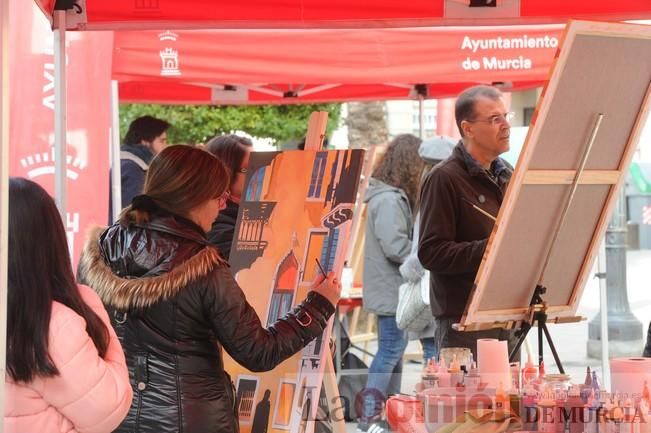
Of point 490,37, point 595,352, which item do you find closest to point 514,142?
point 595,352

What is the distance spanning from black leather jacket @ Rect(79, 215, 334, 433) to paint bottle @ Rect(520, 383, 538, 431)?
2.64ft

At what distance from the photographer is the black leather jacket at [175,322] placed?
122 inches

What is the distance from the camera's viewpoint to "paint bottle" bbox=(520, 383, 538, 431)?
277 centimetres

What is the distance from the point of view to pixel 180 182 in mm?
3197

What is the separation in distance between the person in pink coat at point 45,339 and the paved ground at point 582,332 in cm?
154

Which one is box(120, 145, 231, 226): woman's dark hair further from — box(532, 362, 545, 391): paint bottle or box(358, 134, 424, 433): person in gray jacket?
box(358, 134, 424, 433): person in gray jacket

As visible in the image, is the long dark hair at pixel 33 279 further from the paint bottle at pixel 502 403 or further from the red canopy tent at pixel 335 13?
the red canopy tent at pixel 335 13

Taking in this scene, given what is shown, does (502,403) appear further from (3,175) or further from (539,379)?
(3,175)

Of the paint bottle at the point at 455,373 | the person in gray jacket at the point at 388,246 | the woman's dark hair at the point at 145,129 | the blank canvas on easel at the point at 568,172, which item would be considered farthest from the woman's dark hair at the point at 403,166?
the paint bottle at the point at 455,373

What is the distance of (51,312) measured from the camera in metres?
2.60

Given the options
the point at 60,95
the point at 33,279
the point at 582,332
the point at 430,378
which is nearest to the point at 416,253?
the point at 60,95

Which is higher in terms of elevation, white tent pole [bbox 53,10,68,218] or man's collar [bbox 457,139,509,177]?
white tent pole [bbox 53,10,68,218]

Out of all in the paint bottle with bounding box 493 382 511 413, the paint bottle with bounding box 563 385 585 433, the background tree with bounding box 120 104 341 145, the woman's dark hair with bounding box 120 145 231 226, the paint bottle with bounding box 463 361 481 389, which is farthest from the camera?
the background tree with bounding box 120 104 341 145

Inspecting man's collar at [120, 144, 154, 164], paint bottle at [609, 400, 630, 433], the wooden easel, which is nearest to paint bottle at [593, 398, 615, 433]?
paint bottle at [609, 400, 630, 433]
